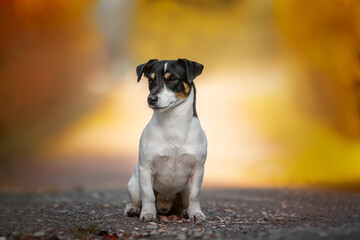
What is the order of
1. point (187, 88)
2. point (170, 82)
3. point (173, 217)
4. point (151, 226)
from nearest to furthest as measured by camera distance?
point (151, 226)
point (170, 82)
point (187, 88)
point (173, 217)

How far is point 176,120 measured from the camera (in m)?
5.00

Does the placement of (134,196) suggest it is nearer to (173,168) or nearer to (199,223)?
(173,168)

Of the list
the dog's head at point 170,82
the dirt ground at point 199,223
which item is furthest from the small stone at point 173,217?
the dog's head at point 170,82

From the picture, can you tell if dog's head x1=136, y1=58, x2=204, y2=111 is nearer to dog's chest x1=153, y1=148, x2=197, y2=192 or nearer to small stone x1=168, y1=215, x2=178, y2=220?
dog's chest x1=153, y1=148, x2=197, y2=192

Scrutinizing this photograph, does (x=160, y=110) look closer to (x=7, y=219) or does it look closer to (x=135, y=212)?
(x=135, y=212)

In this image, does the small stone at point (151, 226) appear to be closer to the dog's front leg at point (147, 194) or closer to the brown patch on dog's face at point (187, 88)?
the dog's front leg at point (147, 194)

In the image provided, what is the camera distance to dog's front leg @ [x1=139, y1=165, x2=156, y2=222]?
5031mm

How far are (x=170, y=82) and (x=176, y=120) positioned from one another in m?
0.45

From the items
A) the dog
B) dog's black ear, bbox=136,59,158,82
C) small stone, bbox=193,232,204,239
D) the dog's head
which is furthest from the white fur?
small stone, bbox=193,232,204,239

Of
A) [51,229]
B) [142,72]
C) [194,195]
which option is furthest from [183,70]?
[51,229]

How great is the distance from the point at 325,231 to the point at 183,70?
237 centimetres

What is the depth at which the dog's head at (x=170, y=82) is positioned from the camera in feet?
15.6

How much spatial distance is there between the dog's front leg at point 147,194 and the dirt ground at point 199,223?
5.1 inches

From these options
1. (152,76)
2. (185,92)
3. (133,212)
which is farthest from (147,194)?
(152,76)
